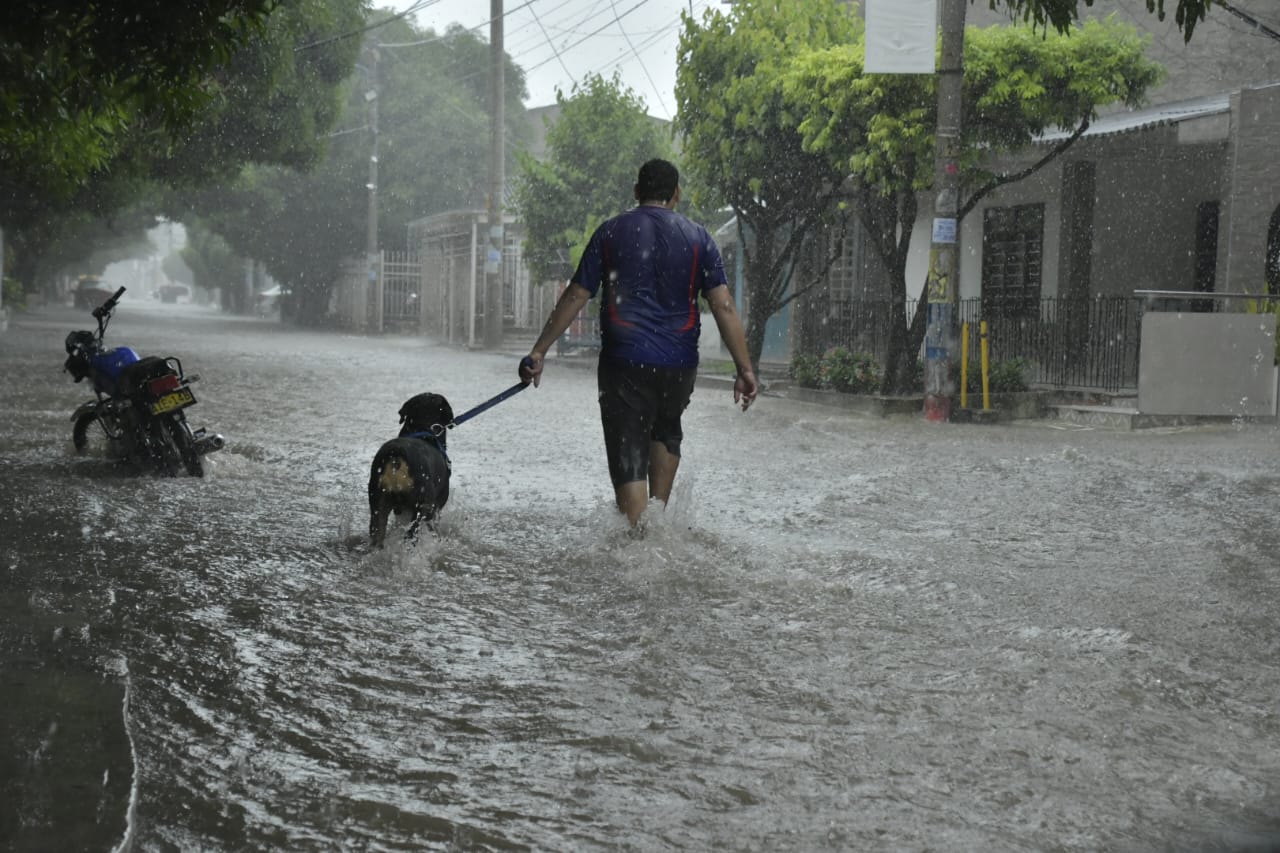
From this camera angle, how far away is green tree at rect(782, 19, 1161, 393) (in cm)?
1536

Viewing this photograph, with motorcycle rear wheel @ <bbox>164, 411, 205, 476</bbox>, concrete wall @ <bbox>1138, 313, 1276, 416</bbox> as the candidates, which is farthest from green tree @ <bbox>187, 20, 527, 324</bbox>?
motorcycle rear wheel @ <bbox>164, 411, 205, 476</bbox>

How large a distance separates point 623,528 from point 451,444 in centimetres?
522

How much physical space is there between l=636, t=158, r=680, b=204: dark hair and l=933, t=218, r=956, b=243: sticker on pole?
8800mm

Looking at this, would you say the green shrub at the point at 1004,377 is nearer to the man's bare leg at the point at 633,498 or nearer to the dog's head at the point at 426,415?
the man's bare leg at the point at 633,498

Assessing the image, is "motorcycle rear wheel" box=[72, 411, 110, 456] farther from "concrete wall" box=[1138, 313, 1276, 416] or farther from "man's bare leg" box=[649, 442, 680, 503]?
"concrete wall" box=[1138, 313, 1276, 416]

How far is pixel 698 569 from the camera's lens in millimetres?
6176

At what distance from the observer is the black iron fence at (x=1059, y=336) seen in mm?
16094

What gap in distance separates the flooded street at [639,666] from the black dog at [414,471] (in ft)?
0.57

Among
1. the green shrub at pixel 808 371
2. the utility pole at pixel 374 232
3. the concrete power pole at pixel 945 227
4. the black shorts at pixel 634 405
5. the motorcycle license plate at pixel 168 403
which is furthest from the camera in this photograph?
the utility pole at pixel 374 232

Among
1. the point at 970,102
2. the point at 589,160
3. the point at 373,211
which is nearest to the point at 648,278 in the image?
the point at 970,102

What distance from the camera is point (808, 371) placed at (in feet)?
59.1

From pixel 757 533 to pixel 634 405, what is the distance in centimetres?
135

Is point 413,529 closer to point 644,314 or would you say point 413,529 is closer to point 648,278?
point 644,314

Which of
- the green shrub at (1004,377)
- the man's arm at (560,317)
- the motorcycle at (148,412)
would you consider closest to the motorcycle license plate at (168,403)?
the motorcycle at (148,412)
